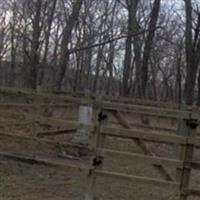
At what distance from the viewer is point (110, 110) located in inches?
297

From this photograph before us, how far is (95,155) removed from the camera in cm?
742

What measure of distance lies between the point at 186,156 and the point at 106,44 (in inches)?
1671

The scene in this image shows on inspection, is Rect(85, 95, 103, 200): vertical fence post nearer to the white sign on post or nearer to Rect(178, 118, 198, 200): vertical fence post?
Rect(178, 118, 198, 200): vertical fence post

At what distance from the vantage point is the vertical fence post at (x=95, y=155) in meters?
7.41

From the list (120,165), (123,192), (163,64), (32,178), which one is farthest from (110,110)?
(163,64)

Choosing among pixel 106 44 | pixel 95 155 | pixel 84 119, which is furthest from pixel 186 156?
pixel 106 44

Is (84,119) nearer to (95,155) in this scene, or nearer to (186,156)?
(95,155)

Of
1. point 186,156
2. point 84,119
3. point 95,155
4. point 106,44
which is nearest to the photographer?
point 186,156

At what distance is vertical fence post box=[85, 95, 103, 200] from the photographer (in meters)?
7.41

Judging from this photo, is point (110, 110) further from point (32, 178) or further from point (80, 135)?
point (80, 135)

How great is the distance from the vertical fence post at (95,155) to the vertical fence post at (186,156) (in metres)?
1.16

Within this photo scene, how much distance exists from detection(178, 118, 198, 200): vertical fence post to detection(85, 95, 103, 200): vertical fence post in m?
1.16

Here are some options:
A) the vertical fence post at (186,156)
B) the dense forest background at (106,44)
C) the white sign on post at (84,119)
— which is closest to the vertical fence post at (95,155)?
the vertical fence post at (186,156)

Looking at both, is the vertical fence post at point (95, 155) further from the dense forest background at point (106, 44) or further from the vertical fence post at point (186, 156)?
the dense forest background at point (106, 44)
